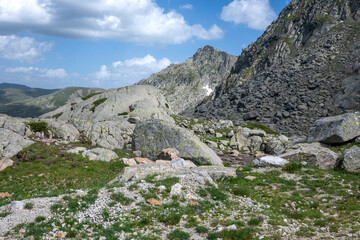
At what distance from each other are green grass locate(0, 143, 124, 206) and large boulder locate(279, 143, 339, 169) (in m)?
17.8

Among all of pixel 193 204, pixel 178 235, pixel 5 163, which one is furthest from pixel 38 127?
pixel 178 235

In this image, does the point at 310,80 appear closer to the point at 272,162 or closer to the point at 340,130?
the point at 340,130

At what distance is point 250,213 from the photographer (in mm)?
12742

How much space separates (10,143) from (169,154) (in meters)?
16.8

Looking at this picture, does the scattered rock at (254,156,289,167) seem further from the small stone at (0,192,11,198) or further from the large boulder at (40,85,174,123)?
the large boulder at (40,85,174,123)

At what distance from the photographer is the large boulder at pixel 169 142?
28.6m

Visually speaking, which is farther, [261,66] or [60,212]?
[261,66]

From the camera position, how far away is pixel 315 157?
908 inches

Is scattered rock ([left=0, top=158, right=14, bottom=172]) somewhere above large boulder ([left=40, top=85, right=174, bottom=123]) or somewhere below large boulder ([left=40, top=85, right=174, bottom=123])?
below

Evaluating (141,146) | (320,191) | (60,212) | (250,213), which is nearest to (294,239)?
(250,213)

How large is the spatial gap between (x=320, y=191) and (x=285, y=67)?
96.0m

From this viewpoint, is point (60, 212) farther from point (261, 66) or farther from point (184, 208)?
point (261, 66)

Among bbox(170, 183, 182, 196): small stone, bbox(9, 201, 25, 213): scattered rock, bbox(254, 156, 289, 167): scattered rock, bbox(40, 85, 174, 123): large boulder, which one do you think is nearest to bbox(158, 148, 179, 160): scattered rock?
bbox(254, 156, 289, 167): scattered rock

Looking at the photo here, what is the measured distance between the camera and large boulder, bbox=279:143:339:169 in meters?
22.7
